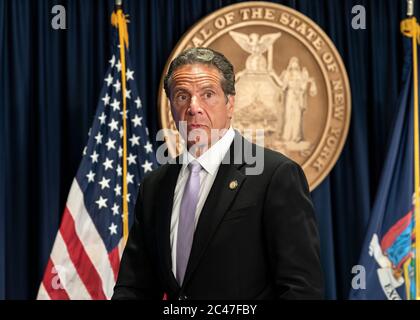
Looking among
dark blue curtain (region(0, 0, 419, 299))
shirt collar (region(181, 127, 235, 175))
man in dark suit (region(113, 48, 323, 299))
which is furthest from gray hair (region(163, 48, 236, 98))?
dark blue curtain (region(0, 0, 419, 299))

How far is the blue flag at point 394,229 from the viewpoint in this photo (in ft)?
14.8

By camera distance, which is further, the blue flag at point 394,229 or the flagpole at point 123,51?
the blue flag at point 394,229

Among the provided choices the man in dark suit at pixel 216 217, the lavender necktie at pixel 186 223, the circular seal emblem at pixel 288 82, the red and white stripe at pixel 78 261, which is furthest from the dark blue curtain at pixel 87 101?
the lavender necktie at pixel 186 223

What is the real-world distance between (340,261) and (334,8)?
1.64 metres

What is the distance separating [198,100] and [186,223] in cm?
30

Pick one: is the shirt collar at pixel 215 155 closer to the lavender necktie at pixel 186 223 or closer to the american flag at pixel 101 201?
the lavender necktie at pixel 186 223

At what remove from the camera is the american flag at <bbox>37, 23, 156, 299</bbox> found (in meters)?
4.12

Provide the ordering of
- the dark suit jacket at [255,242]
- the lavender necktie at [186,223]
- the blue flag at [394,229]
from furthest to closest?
the blue flag at [394,229] → the lavender necktie at [186,223] → the dark suit jacket at [255,242]

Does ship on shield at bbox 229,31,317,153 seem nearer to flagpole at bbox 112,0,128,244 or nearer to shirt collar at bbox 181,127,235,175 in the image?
flagpole at bbox 112,0,128,244

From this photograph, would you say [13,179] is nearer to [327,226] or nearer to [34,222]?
[34,222]

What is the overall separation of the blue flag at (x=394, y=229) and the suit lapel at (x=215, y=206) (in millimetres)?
2886

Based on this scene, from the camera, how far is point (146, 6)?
458 centimetres

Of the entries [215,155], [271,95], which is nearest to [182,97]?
[215,155]

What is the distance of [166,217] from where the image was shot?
183cm
